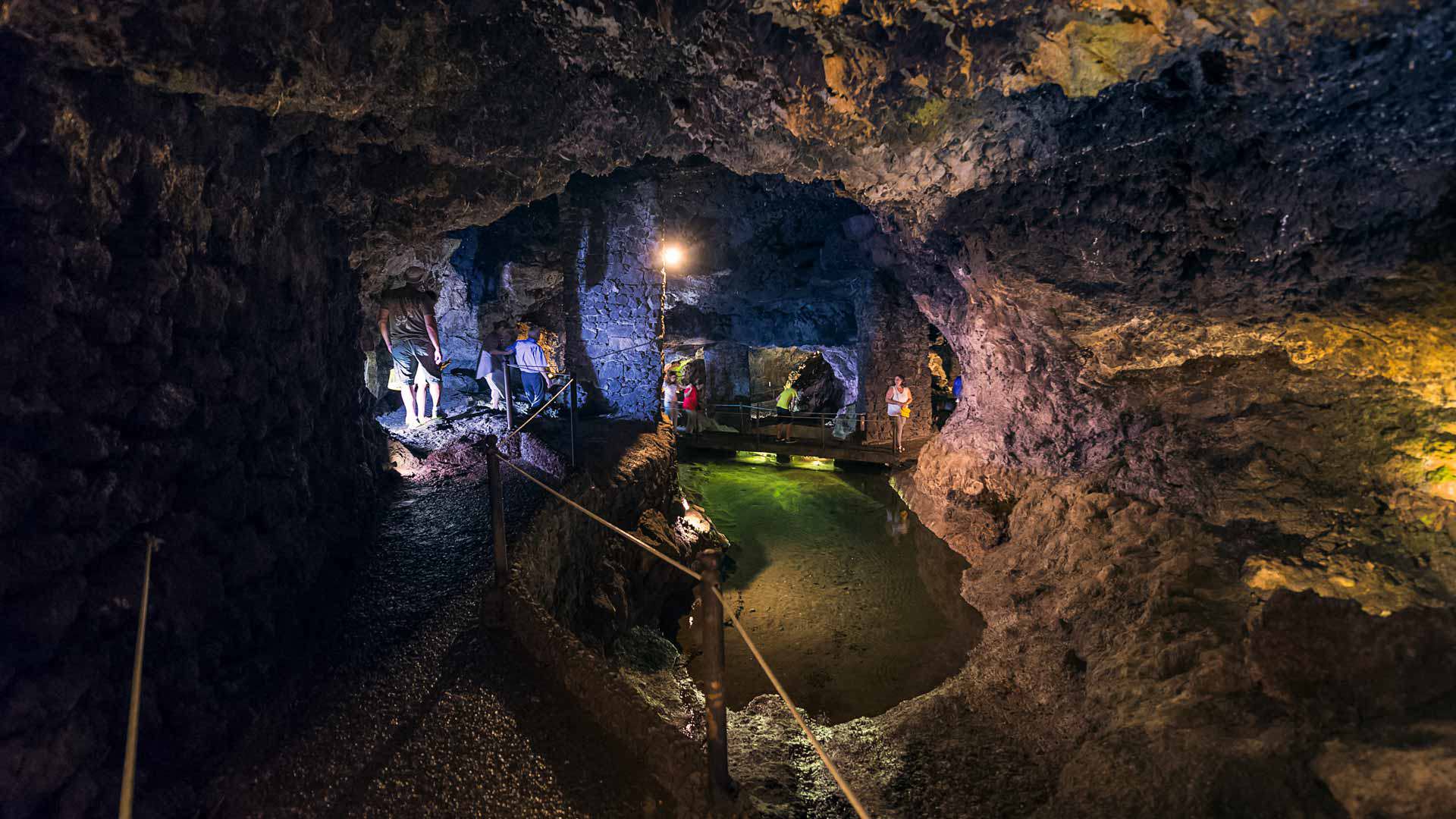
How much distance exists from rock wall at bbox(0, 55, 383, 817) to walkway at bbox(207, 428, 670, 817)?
289 mm

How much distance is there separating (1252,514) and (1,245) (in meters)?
8.05

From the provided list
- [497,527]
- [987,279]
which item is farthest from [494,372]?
[987,279]

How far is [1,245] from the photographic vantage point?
8.77 feet

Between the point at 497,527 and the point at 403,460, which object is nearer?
the point at 497,527

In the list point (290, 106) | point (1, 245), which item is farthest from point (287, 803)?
point (290, 106)

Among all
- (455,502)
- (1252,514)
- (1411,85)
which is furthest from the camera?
(455,502)

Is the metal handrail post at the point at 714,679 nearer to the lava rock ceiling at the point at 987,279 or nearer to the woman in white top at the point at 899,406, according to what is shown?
the lava rock ceiling at the point at 987,279

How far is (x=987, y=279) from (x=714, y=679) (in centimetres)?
593

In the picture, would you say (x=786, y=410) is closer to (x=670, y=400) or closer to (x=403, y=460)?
(x=670, y=400)

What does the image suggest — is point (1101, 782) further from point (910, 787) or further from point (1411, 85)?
point (1411, 85)

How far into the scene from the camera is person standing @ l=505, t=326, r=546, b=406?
30.4ft

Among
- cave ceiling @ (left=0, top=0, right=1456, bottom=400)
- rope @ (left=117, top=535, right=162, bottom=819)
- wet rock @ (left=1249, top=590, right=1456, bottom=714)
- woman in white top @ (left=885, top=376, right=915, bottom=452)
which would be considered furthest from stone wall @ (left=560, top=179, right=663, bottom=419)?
wet rock @ (left=1249, top=590, right=1456, bottom=714)

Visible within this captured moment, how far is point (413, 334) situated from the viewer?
877 cm

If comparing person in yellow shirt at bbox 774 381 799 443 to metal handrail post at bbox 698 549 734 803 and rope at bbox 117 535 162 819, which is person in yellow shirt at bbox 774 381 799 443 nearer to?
metal handrail post at bbox 698 549 734 803
